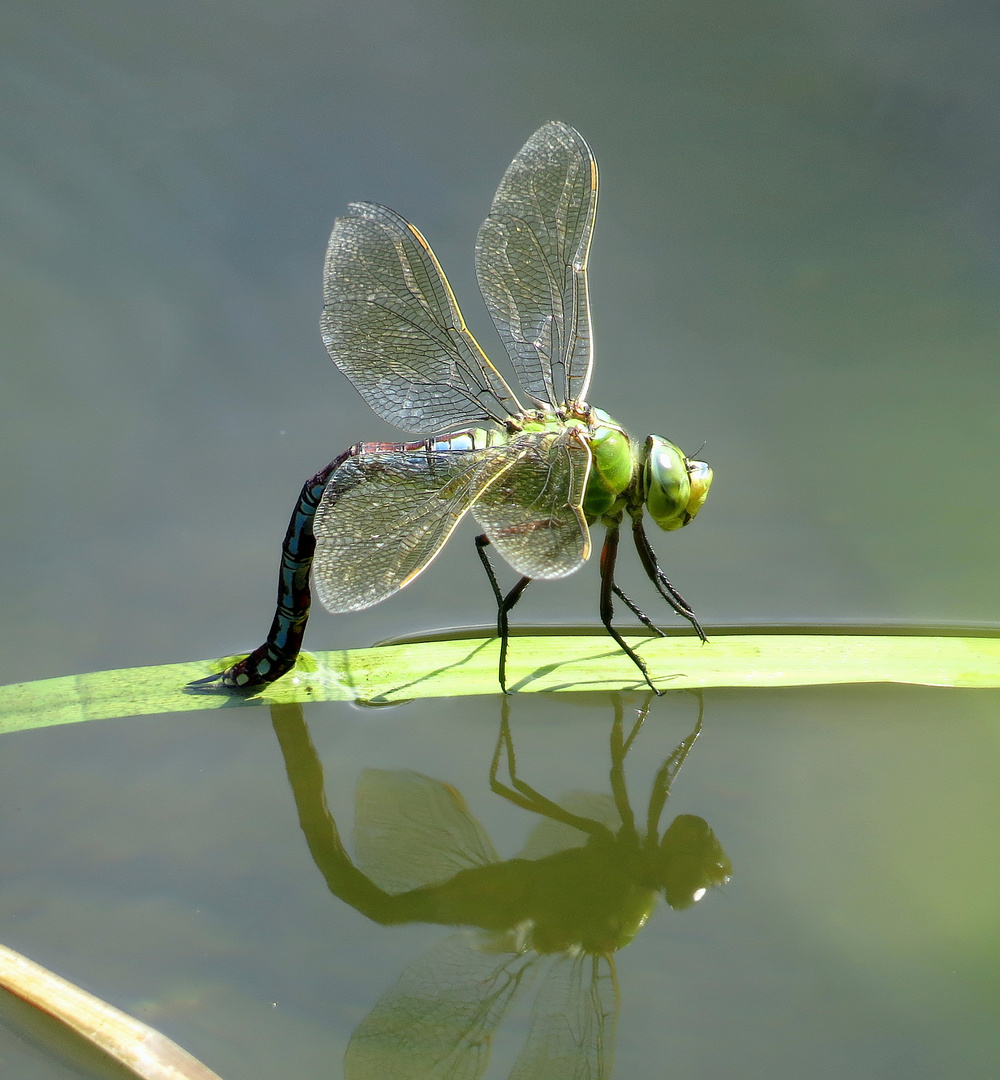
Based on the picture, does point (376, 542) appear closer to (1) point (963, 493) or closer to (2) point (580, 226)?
(2) point (580, 226)

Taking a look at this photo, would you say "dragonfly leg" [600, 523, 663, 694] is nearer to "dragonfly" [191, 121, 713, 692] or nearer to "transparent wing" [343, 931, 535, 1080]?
"dragonfly" [191, 121, 713, 692]

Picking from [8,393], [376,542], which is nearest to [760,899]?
[376,542]

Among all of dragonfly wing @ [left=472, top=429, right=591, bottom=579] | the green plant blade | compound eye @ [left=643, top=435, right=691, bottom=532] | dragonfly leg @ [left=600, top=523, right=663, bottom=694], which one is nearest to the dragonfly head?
compound eye @ [left=643, top=435, right=691, bottom=532]

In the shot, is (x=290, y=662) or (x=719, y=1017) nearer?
(x=719, y=1017)

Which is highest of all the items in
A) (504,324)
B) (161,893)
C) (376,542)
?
(504,324)

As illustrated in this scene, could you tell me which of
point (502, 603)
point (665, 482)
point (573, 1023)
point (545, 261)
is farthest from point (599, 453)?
point (573, 1023)

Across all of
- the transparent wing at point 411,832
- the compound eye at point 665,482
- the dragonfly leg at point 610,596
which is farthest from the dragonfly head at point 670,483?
the transparent wing at point 411,832

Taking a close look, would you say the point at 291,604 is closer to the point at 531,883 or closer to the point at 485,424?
the point at 485,424
